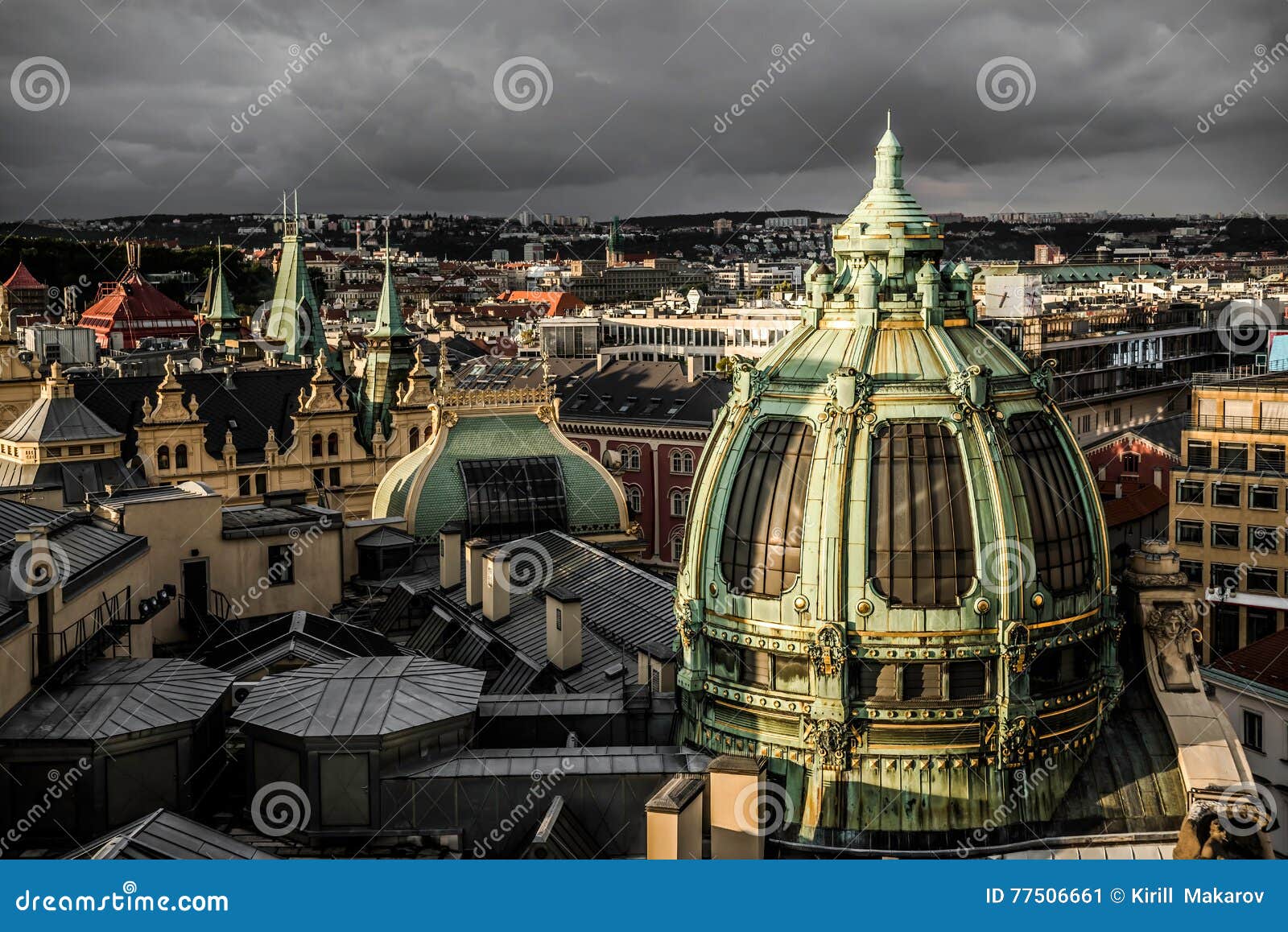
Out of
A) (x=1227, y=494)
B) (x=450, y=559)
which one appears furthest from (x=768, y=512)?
(x=1227, y=494)

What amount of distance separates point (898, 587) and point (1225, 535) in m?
51.5

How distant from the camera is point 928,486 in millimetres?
29812

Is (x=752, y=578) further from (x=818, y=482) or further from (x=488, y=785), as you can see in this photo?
(x=488, y=785)

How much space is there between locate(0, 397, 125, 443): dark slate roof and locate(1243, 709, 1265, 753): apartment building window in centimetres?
4915

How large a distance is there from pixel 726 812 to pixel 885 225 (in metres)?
12.1

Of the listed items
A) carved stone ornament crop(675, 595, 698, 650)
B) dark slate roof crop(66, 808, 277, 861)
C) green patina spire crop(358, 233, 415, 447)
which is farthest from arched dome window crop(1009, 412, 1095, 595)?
green patina spire crop(358, 233, 415, 447)

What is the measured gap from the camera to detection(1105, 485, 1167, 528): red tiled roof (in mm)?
90312

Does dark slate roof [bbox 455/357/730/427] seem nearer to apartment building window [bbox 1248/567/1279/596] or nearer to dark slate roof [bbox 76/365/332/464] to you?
dark slate roof [bbox 76/365/332/464]

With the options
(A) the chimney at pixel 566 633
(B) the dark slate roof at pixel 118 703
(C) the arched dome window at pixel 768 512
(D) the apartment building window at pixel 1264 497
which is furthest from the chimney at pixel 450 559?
(D) the apartment building window at pixel 1264 497

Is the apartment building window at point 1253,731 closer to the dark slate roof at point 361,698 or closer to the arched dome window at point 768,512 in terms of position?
the dark slate roof at point 361,698

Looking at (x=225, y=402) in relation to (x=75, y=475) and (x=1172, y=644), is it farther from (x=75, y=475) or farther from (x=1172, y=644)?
(x=1172, y=644)

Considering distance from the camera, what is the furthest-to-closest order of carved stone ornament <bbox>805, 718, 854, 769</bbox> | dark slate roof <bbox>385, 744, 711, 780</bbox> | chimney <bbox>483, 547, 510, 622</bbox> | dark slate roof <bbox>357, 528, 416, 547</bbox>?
dark slate roof <bbox>357, 528, 416, 547</bbox> < chimney <bbox>483, 547, 510, 622</bbox> < dark slate roof <bbox>385, 744, 711, 780</bbox> < carved stone ornament <bbox>805, 718, 854, 769</bbox>

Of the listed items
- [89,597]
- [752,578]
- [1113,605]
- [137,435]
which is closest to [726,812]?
[752,578]

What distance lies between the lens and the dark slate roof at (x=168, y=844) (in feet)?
83.6
